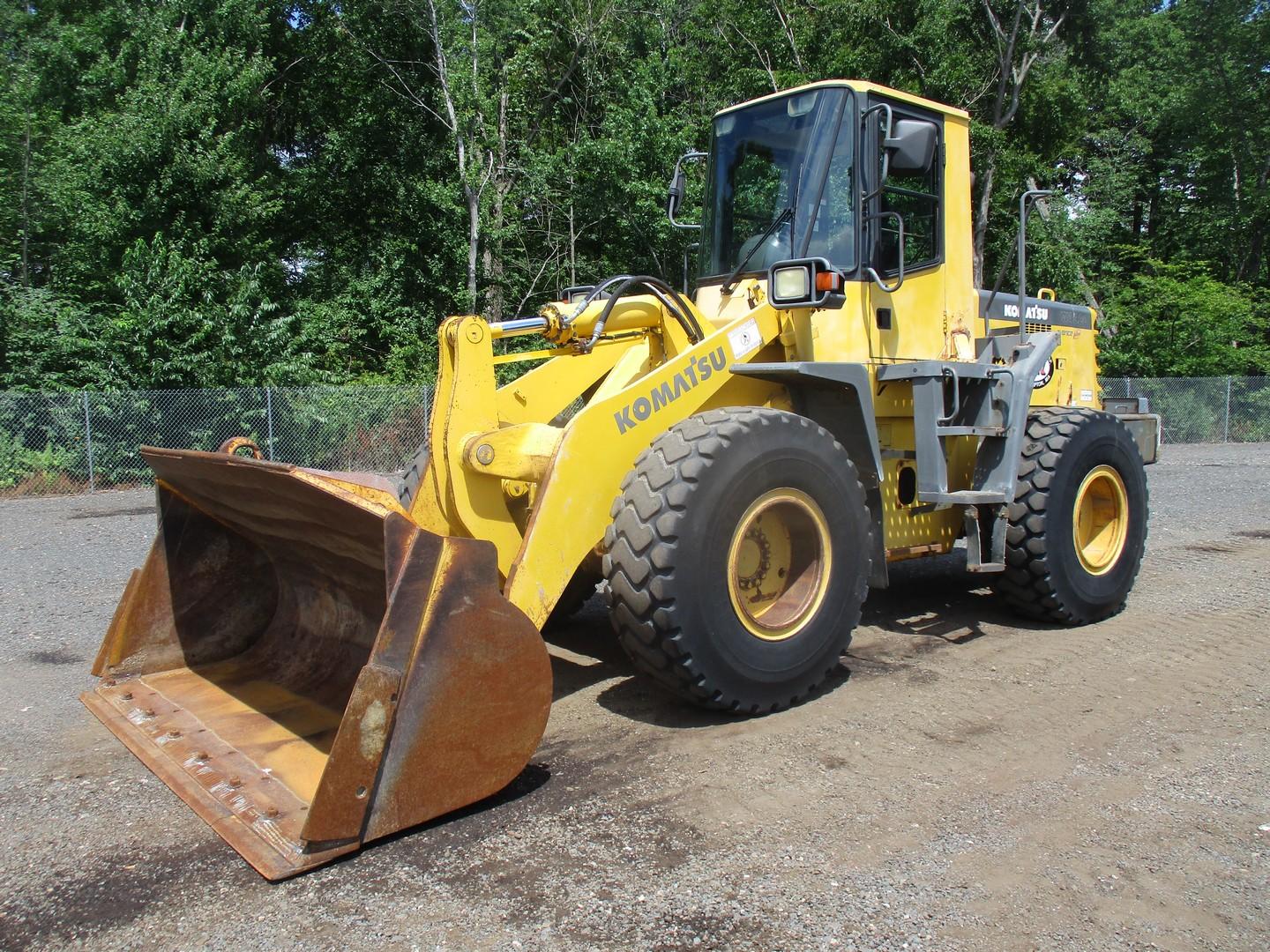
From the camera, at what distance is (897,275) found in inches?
217

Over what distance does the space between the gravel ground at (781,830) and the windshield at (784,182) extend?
2331 mm

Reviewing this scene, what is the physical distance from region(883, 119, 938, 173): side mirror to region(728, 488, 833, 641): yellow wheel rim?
1.94 m

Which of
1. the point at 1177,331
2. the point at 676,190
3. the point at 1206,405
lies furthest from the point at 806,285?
the point at 1177,331

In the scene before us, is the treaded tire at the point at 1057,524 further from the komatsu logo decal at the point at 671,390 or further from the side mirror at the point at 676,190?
the side mirror at the point at 676,190

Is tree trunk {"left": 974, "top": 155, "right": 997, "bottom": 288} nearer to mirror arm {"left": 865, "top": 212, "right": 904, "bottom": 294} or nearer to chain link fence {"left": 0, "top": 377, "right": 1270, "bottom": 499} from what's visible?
chain link fence {"left": 0, "top": 377, "right": 1270, "bottom": 499}

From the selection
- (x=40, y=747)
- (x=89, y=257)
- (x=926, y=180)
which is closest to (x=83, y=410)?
(x=89, y=257)

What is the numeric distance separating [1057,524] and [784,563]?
2.15 metres

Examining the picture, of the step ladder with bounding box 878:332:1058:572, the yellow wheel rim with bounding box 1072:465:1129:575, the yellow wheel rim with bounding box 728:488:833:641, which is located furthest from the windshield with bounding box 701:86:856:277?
the yellow wheel rim with bounding box 1072:465:1129:575

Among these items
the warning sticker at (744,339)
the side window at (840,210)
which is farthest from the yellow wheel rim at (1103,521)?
the warning sticker at (744,339)

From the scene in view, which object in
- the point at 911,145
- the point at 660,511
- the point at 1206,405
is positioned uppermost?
the point at 911,145

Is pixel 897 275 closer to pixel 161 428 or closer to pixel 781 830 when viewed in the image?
pixel 781 830

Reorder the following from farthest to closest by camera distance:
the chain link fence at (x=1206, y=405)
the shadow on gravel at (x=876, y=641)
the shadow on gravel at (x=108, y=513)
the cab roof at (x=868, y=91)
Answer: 1. the chain link fence at (x=1206, y=405)
2. the shadow on gravel at (x=108, y=513)
3. the cab roof at (x=868, y=91)
4. the shadow on gravel at (x=876, y=641)

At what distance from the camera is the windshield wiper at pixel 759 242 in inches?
210

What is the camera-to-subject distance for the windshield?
5227 millimetres
